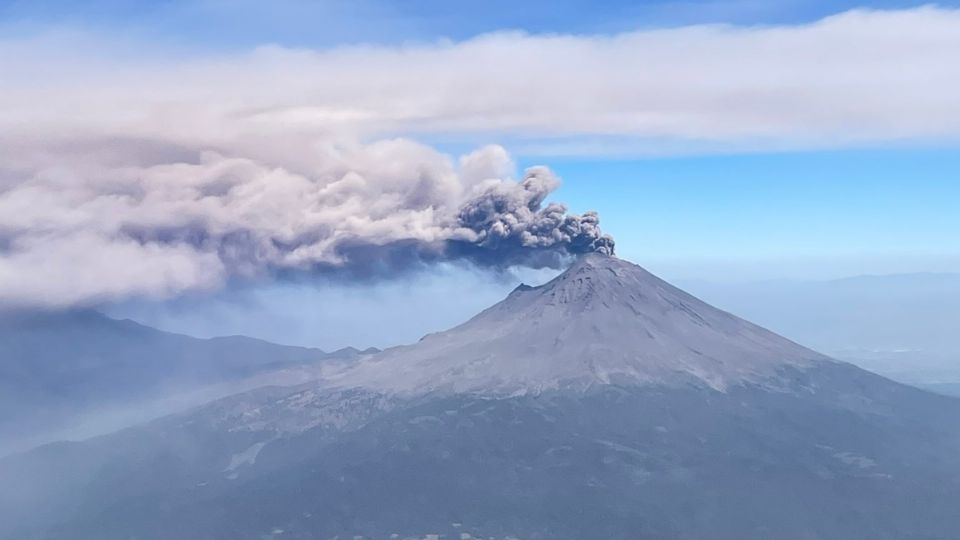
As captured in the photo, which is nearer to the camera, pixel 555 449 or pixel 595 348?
pixel 555 449

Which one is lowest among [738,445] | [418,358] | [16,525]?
[16,525]

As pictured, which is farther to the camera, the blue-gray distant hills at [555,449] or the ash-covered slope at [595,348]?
the ash-covered slope at [595,348]

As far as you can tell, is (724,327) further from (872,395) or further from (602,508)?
(602,508)

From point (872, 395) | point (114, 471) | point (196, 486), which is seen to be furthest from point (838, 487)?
point (114, 471)

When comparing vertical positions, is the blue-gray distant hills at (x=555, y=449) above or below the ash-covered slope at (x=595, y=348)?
below
